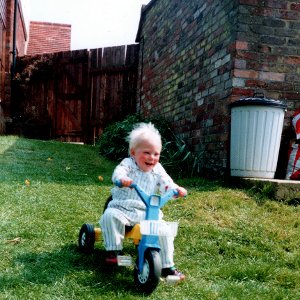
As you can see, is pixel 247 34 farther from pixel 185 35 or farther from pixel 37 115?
pixel 37 115

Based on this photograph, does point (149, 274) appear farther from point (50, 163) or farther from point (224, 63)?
point (50, 163)

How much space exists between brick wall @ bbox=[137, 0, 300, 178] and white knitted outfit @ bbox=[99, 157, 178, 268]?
2402 mm

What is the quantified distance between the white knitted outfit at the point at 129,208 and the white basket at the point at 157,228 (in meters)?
0.09

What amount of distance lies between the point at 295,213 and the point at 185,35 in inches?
158

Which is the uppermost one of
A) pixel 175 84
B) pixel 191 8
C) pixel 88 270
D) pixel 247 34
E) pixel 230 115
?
pixel 191 8

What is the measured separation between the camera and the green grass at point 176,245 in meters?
2.44

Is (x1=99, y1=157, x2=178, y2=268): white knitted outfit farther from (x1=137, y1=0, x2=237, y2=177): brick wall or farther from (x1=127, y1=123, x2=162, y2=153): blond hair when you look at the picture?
(x1=137, y1=0, x2=237, y2=177): brick wall

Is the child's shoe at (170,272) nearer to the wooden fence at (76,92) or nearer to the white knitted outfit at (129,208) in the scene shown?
the white knitted outfit at (129,208)

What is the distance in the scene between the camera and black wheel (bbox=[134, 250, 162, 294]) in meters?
2.29

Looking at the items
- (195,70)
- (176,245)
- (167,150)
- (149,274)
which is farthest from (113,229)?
(195,70)

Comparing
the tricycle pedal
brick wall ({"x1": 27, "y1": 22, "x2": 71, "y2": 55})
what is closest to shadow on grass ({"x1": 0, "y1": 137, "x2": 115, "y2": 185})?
the tricycle pedal

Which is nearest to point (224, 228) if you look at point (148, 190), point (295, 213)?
point (295, 213)


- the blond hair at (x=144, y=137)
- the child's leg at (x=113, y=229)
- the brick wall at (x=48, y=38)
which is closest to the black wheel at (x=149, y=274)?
the child's leg at (x=113, y=229)

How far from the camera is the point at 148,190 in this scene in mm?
2832
